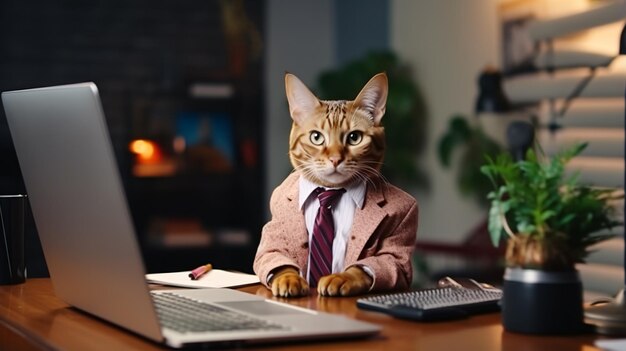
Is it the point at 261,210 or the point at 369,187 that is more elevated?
the point at 369,187

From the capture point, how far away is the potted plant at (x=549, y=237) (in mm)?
1229

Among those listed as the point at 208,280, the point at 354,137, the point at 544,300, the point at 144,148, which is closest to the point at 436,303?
the point at 544,300

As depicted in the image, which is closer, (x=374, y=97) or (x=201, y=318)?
(x=201, y=318)

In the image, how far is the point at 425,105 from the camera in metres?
→ 6.69

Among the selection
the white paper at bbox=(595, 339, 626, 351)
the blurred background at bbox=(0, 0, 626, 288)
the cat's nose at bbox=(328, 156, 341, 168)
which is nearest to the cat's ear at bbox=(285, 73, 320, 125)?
the cat's nose at bbox=(328, 156, 341, 168)

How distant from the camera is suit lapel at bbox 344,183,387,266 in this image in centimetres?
168

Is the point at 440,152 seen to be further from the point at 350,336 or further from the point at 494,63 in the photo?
the point at 350,336

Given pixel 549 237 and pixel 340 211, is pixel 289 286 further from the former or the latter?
pixel 549 237

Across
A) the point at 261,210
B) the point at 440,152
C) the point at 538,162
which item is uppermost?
the point at 538,162

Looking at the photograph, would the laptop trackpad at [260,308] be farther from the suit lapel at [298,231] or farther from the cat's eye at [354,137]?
the cat's eye at [354,137]

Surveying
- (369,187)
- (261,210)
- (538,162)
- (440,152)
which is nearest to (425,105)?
(440,152)

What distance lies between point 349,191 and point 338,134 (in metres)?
0.11

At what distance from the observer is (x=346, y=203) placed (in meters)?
1.72

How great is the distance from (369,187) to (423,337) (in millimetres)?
524
